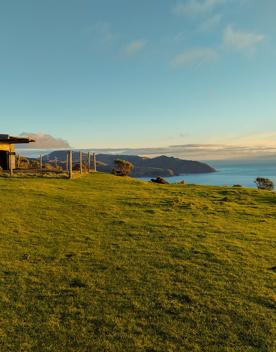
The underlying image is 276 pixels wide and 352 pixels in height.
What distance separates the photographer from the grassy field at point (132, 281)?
6.72 metres

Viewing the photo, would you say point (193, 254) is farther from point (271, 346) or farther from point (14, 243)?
point (14, 243)

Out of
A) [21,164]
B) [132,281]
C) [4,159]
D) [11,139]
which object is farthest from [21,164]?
[132,281]

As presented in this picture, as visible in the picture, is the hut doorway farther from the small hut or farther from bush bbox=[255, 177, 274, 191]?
bush bbox=[255, 177, 274, 191]

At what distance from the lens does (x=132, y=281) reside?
9.17m

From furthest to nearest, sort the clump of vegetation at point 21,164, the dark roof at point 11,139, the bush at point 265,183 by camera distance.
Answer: the bush at point 265,183 → the clump of vegetation at point 21,164 → the dark roof at point 11,139

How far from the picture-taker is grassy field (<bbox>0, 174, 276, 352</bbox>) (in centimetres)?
672

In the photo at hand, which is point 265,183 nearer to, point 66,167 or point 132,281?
point 66,167

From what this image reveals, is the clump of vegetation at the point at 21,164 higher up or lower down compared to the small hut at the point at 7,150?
lower down

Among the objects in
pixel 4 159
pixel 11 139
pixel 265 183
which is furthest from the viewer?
pixel 265 183

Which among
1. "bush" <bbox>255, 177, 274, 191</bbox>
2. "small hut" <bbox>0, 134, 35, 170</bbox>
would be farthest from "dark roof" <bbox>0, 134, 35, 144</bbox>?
"bush" <bbox>255, 177, 274, 191</bbox>

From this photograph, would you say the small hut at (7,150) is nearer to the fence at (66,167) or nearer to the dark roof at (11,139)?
the dark roof at (11,139)

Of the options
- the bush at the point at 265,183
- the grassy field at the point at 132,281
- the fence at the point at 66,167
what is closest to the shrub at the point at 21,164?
the fence at the point at 66,167

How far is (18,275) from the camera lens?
9406 millimetres

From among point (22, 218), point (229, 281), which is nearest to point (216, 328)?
point (229, 281)
